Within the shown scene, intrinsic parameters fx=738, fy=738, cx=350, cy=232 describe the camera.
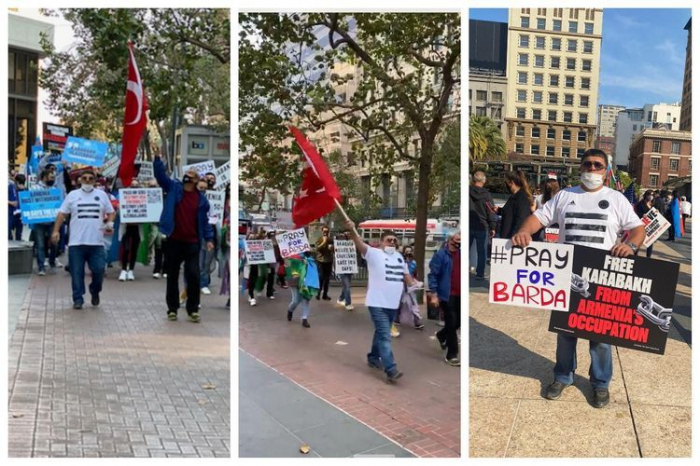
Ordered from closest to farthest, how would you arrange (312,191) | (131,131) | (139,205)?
(312,191), (131,131), (139,205)

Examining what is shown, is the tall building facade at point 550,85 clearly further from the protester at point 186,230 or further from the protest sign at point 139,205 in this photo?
the protest sign at point 139,205

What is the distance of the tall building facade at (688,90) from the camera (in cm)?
416

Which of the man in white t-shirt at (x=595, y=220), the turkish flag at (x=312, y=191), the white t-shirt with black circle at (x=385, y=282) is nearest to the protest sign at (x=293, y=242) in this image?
the turkish flag at (x=312, y=191)

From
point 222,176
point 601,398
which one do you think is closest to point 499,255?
point 601,398

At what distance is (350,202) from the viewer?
13.5 ft

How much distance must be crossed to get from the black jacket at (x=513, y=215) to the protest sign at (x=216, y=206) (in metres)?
4.95

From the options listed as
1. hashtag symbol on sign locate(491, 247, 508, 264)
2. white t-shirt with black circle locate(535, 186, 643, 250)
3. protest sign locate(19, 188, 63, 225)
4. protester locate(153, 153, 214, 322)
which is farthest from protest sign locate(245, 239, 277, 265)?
protest sign locate(19, 188, 63, 225)

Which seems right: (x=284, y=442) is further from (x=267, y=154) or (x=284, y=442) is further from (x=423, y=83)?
(x=423, y=83)

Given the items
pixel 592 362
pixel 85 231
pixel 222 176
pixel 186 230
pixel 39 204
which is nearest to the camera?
pixel 592 362

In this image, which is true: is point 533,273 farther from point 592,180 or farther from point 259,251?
point 259,251

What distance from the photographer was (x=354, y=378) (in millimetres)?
4266

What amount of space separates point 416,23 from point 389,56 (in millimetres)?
240

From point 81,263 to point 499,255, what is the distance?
17.5 feet

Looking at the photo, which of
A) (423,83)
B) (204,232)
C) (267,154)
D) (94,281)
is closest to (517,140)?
(423,83)
